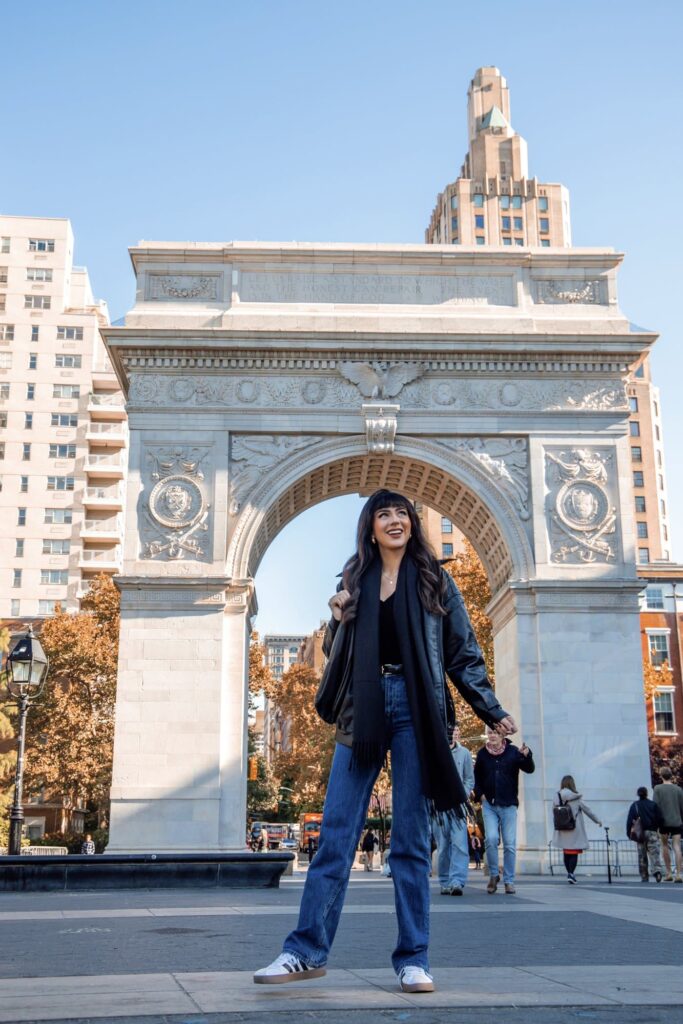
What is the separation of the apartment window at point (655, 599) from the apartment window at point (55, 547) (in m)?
29.7

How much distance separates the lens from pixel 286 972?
180 inches

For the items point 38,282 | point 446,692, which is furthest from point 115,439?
point 446,692

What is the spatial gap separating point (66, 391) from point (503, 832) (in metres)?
54.2

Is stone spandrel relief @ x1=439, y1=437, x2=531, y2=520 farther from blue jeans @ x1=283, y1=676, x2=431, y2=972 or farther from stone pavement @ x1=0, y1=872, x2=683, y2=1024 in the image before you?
blue jeans @ x1=283, y1=676, x2=431, y2=972

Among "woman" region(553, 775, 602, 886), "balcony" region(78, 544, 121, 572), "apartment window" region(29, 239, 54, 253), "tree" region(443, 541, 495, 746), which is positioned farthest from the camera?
"apartment window" region(29, 239, 54, 253)

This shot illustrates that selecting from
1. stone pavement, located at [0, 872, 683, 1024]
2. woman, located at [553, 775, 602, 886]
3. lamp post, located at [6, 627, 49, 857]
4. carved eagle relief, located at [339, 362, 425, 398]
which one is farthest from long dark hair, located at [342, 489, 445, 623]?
carved eagle relief, located at [339, 362, 425, 398]

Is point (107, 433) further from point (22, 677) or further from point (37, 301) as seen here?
point (22, 677)

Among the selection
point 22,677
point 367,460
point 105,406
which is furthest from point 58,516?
point 22,677

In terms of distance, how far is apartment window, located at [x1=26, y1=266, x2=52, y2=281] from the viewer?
65.8 m

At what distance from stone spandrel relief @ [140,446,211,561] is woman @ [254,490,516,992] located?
18152 millimetres

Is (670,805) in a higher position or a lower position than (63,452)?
lower

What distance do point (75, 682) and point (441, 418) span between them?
20334mm

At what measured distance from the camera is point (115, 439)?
62.7 meters

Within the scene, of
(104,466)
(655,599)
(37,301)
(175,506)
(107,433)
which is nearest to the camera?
(175,506)
